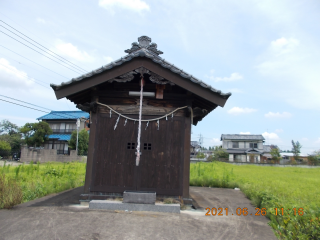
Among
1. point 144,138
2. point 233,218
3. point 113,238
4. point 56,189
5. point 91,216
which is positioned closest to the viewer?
point 113,238

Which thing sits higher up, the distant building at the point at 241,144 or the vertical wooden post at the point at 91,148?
the distant building at the point at 241,144

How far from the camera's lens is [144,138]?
6090 mm

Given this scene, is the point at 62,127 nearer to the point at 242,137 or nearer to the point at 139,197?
the point at 242,137

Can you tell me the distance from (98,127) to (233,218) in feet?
13.4

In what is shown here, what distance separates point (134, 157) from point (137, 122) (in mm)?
950

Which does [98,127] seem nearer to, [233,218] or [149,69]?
[149,69]

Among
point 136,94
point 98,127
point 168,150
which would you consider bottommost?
point 168,150

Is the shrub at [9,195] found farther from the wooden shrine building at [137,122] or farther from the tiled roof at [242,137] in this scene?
the tiled roof at [242,137]

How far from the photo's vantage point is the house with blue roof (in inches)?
1660

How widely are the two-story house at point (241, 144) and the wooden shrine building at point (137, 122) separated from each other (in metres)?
48.5

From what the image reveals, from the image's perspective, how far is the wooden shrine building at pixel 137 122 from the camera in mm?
5703

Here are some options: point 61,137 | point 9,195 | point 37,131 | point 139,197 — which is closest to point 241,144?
point 61,137

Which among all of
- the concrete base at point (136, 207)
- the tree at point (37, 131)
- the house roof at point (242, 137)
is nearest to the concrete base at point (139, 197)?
the concrete base at point (136, 207)

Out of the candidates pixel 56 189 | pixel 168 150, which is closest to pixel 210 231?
pixel 168 150
